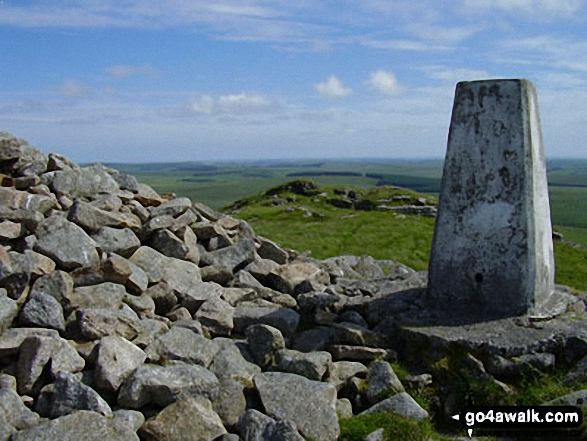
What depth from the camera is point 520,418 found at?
26.2 ft

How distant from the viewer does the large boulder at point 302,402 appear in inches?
294

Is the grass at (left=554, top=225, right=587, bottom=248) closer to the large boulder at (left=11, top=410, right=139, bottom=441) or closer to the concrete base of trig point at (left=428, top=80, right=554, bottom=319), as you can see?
the concrete base of trig point at (left=428, top=80, right=554, bottom=319)

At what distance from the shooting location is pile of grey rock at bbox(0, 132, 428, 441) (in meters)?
7.29

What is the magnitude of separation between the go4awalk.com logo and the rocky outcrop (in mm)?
462

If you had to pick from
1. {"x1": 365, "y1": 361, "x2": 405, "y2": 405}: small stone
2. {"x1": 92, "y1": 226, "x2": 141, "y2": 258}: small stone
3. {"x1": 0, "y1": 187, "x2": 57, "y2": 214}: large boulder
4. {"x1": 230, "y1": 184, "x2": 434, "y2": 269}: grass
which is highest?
{"x1": 0, "y1": 187, "x2": 57, "y2": 214}: large boulder

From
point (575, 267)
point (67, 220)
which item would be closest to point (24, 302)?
point (67, 220)

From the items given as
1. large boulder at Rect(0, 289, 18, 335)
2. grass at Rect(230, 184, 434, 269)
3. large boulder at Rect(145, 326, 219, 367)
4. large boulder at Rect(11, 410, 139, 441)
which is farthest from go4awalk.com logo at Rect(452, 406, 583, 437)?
grass at Rect(230, 184, 434, 269)

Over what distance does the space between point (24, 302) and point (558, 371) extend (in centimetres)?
797

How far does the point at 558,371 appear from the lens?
28.4ft

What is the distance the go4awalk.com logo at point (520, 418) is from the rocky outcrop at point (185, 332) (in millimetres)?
462

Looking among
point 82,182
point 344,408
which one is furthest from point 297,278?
point 82,182

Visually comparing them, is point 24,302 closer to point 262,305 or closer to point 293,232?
point 262,305

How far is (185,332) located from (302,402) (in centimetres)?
223

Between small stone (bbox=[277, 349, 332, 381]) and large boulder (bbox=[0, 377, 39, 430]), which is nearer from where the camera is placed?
large boulder (bbox=[0, 377, 39, 430])
